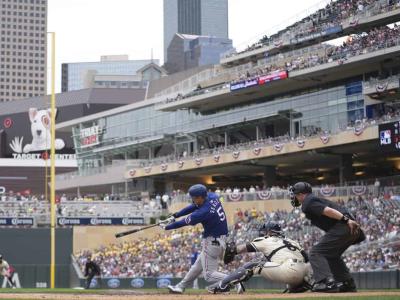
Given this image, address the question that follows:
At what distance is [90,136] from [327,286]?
70.8 metres

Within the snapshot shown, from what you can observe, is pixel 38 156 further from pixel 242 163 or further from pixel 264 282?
pixel 264 282

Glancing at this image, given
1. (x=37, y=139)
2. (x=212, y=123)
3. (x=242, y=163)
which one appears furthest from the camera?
(x=37, y=139)

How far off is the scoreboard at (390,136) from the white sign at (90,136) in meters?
39.9

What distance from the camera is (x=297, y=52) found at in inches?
2383

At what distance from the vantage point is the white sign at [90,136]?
82.6 m

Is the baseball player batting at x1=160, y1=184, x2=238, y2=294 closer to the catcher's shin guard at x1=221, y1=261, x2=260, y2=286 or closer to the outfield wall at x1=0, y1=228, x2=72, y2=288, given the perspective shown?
the catcher's shin guard at x1=221, y1=261, x2=260, y2=286

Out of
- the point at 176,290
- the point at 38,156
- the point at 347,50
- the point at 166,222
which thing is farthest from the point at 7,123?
the point at 176,290

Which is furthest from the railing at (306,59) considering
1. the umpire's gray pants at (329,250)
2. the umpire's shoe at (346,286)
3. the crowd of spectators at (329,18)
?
the umpire's gray pants at (329,250)

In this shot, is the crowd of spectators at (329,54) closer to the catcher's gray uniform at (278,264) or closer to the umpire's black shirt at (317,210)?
the umpire's black shirt at (317,210)

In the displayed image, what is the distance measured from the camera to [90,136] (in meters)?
84.0

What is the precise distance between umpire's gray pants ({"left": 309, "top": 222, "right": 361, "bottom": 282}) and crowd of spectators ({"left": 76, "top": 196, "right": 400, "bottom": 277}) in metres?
18.5

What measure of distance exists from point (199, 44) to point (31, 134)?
2036 inches

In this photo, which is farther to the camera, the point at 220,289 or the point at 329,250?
the point at 220,289

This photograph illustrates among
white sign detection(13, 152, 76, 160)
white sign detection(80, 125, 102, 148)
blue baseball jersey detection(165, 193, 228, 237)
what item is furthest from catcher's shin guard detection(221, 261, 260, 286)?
white sign detection(13, 152, 76, 160)
